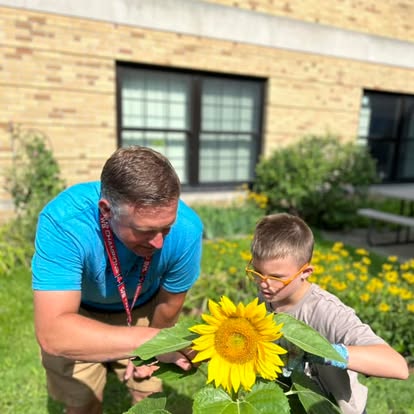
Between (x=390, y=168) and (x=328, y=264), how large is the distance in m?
7.66

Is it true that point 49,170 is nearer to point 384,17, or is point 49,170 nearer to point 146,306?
point 146,306

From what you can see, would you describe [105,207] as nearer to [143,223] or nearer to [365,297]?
[143,223]

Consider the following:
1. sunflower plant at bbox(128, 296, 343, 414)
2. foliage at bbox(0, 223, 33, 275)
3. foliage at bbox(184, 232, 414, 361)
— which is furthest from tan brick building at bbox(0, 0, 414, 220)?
sunflower plant at bbox(128, 296, 343, 414)

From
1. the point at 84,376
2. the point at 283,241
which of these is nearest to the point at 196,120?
the point at 84,376

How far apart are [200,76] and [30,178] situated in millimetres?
3703

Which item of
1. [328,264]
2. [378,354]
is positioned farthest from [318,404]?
[328,264]

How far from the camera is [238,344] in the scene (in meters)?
1.05

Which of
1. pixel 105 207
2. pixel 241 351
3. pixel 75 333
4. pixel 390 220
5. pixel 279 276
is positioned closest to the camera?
pixel 241 351

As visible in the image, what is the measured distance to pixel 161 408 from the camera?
1.23 meters

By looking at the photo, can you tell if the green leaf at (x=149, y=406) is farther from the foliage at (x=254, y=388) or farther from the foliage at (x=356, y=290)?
the foliage at (x=356, y=290)

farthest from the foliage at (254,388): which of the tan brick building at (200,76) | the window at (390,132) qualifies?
the window at (390,132)

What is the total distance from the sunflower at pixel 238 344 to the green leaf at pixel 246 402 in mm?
32

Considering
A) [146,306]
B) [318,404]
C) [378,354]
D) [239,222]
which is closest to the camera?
[318,404]

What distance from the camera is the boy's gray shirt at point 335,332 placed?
5.03 feet
